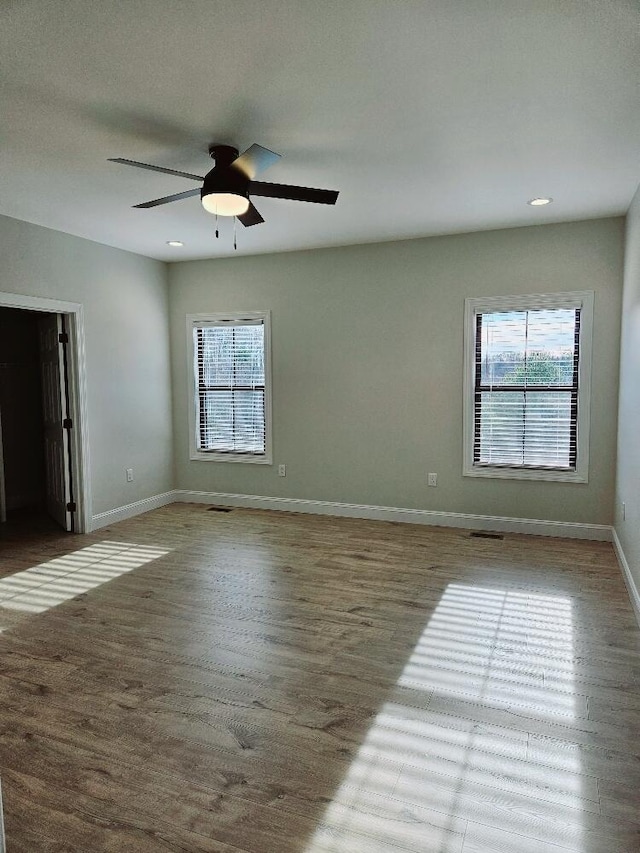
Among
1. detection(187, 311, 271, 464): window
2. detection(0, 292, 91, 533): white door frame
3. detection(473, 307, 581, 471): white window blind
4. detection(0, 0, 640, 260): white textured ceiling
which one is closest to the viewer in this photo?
detection(0, 0, 640, 260): white textured ceiling

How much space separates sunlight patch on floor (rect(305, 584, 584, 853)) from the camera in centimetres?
179

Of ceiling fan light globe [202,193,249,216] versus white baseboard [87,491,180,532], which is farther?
white baseboard [87,491,180,532]

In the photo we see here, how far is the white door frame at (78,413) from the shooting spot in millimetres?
5129

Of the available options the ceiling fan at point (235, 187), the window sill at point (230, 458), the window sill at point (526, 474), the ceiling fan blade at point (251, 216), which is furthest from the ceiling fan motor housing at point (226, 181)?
the window sill at point (230, 458)

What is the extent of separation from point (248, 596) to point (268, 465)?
246 centimetres

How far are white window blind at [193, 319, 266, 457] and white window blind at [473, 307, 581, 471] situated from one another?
2.30 metres

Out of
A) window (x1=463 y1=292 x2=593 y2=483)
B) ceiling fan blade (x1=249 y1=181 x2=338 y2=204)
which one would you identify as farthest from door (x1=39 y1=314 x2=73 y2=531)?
window (x1=463 y1=292 x2=593 y2=483)

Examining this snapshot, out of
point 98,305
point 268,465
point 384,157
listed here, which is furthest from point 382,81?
point 268,465

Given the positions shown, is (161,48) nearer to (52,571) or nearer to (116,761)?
(116,761)

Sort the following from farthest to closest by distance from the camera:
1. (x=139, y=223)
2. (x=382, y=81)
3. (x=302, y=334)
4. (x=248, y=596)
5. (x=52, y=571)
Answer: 1. (x=302, y=334)
2. (x=139, y=223)
3. (x=52, y=571)
4. (x=248, y=596)
5. (x=382, y=81)

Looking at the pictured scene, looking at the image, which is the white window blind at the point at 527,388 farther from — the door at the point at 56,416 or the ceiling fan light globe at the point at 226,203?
the door at the point at 56,416

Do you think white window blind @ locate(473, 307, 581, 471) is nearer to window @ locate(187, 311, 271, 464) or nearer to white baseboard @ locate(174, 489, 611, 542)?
white baseboard @ locate(174, 489, 611, 542)

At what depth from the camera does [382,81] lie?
2457mm

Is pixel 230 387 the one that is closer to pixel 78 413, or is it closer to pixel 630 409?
pixel 78 413
